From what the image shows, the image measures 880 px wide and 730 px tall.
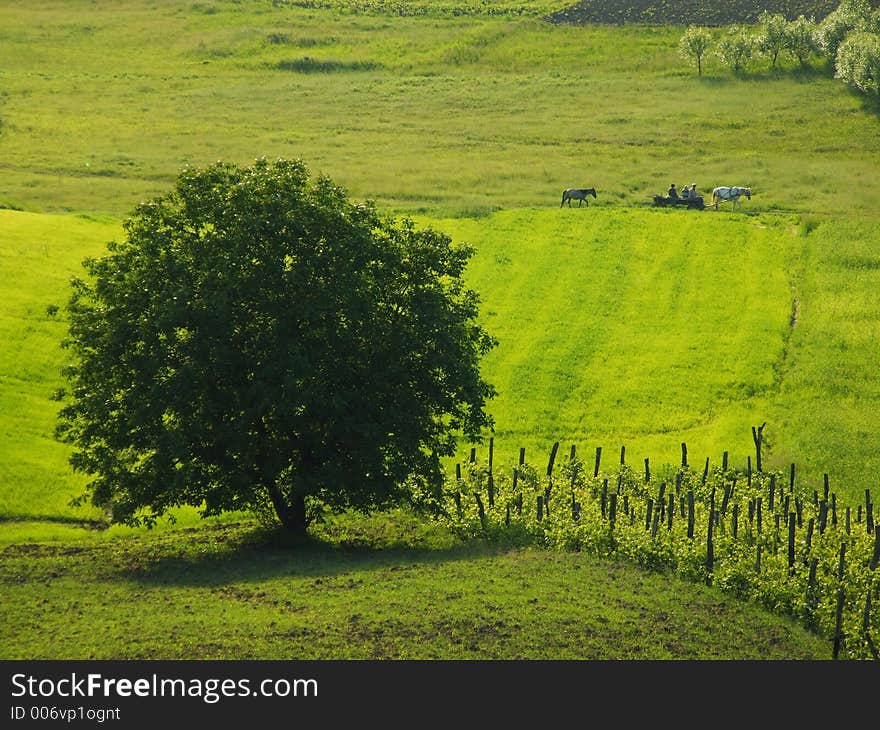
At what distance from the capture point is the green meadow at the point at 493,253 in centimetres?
2959

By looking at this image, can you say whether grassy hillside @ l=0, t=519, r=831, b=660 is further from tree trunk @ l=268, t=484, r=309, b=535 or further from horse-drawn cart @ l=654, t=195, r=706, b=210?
horse-drawn cart @ l=654, t=195, r=706, b=210

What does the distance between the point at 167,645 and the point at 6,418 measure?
69.8ft

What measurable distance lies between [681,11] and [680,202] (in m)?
70.6

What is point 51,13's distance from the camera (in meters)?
143

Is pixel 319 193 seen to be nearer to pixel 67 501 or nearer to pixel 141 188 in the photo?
pixel 67 501

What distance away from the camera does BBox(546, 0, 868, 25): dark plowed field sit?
13675 cm

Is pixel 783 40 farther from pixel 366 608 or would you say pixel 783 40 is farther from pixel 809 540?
pixel 366 608

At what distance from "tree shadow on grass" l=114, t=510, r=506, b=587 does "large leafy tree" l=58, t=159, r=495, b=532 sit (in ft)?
3.44

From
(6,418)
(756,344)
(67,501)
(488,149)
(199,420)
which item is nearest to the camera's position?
(199,420)

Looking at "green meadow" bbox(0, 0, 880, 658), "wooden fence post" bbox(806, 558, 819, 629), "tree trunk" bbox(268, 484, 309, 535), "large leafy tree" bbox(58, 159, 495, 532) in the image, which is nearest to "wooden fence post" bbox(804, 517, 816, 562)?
"wooden fence post" bbox(806, 558, 819, 629)

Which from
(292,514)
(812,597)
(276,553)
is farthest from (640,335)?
(812,597)

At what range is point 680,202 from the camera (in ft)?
252

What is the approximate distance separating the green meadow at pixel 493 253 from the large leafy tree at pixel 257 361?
2.06 m

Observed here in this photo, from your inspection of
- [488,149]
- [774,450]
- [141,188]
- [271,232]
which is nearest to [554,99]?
[488,149]
